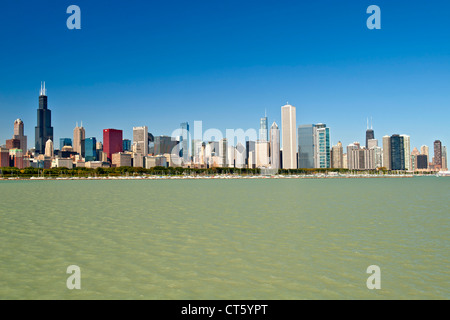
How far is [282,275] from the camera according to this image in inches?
731

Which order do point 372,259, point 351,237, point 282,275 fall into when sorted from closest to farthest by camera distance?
1. point 282,275
2. point 372,259
3. point 351,237

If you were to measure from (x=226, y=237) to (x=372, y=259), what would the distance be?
1137 centimetres

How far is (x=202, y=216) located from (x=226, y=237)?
48.1 feet

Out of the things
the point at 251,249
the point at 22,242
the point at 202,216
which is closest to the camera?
the point at 251,249

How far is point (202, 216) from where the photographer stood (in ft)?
144

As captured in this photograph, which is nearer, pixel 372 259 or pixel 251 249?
pixel 372 259
